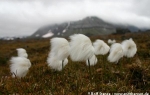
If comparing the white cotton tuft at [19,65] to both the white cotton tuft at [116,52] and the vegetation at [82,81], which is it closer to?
the vegetation at [82,81]

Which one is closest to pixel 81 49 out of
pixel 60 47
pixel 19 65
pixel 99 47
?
pixel 60 47

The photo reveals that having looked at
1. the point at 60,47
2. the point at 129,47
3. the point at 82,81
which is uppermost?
the point at 60,47

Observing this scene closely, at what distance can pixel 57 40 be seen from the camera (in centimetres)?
496

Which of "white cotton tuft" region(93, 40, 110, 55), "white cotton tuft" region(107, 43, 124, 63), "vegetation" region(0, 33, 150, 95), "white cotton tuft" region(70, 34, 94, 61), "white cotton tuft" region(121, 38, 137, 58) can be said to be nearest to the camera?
"white cotton tuft" region(70, 34, 94, 61)

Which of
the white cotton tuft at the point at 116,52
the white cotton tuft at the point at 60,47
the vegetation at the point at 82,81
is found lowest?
the vegetation at the point at 82,81

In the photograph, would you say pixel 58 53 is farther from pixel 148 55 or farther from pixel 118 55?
pixel 148 55

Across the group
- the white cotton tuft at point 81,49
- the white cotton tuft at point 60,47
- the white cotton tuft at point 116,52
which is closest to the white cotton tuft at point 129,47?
the white cotton tuft at point 116,52

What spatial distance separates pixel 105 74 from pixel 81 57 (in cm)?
305

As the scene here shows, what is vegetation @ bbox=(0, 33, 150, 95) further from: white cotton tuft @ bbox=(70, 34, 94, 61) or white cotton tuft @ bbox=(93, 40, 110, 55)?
white cotton tuft @ bbox=(93, 40, 110, 55)

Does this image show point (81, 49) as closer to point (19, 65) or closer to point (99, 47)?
point (19, 65)

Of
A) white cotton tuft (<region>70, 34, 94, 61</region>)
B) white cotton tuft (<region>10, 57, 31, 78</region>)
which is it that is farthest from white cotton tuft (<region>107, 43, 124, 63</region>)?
white cotton tuft (<region>70, 34, 94, 61</region>)

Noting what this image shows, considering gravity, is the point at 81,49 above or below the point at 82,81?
above

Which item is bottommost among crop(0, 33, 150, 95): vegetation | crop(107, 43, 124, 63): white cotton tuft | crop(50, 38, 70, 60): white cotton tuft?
crop(0, 33, 150, 95): vegetation

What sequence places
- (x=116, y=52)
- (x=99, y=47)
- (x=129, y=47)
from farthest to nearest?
(x=129, y=47) → (x=99, y=47) → (x=116, y=52)
